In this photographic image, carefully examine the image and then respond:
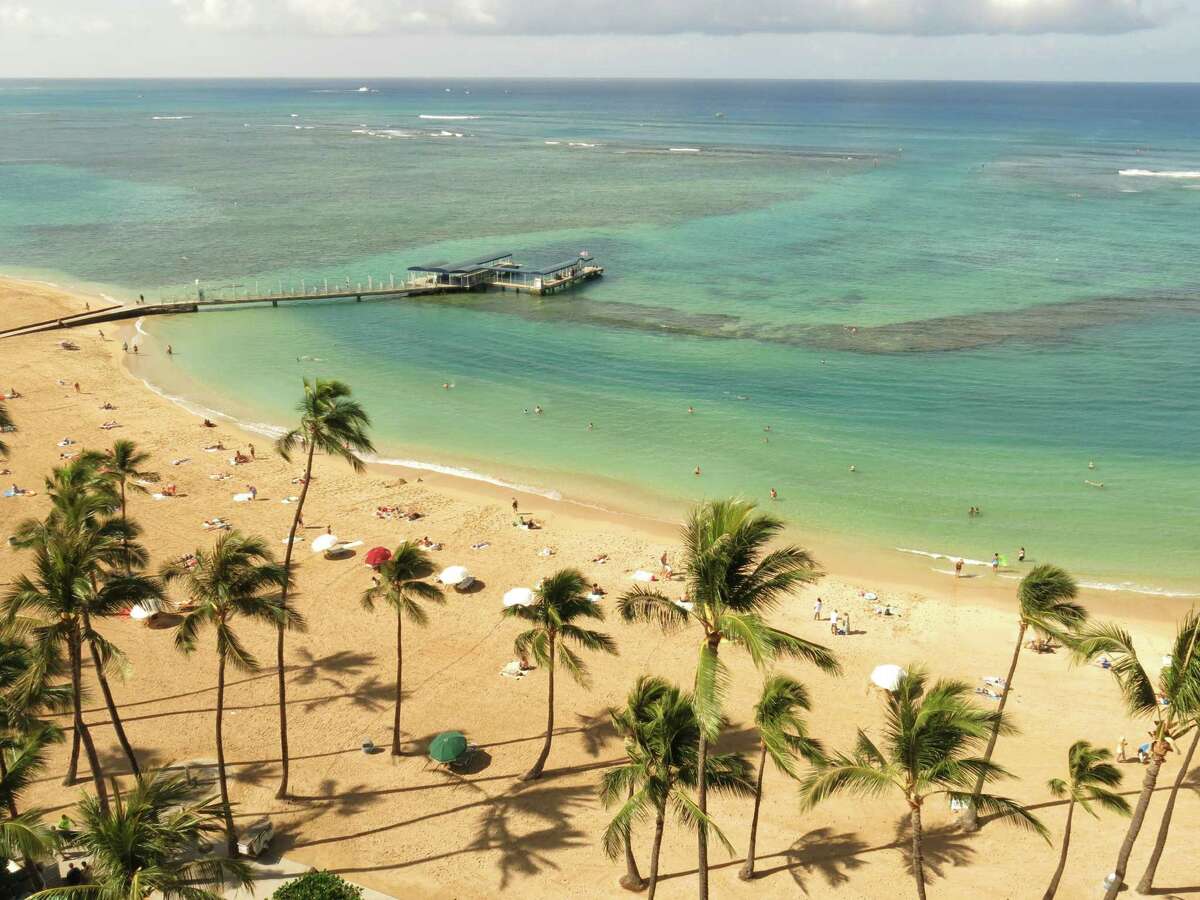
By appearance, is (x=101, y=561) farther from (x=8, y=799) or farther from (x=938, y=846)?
(x=938, y=846)

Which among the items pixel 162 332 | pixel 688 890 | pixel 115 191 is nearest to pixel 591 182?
pixel 115 191

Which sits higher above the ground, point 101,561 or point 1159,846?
point 101,561

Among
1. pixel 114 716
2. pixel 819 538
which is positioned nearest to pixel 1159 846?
pixel 819 538

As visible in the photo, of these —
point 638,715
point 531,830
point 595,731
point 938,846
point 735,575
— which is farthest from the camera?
point 595,731

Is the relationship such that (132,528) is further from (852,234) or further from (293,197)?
(293,197)

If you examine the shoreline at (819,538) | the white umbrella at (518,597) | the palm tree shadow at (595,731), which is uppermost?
the white umbrella at (518,597)

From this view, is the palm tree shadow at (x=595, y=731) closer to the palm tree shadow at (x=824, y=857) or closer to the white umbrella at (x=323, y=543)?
the palm tree shadow at (x=824, y=857)

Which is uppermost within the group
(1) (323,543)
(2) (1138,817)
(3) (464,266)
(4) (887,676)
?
(3) (464,266)

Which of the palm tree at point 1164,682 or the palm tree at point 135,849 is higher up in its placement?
the palm tree at point 1164,682

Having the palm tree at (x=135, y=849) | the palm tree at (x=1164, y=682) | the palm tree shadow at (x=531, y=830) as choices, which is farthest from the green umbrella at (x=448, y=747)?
the palm tree at (x=1164, y=682)
